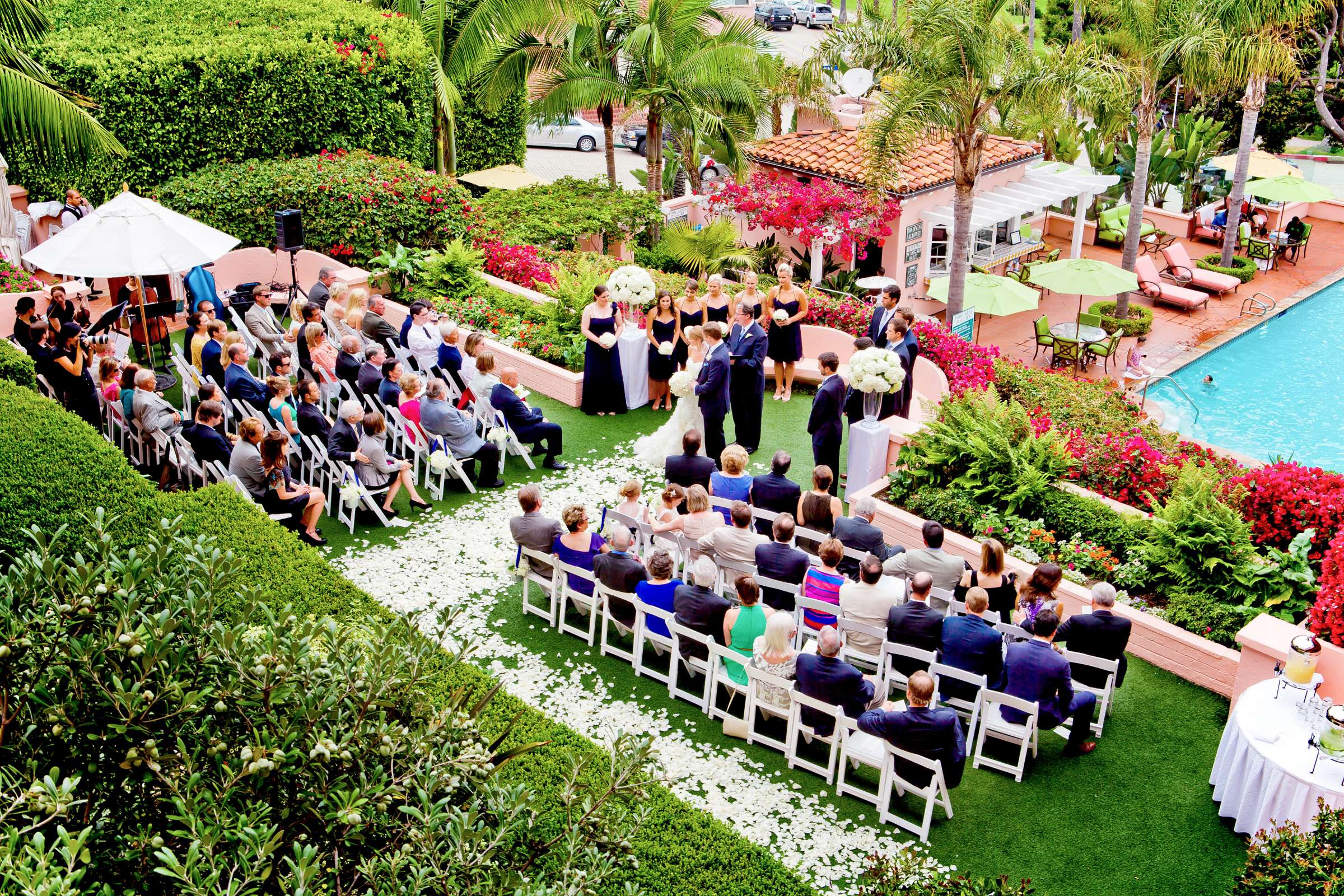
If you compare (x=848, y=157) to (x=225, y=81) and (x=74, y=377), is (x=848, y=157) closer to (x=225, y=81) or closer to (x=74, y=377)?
(x=225, y=81)

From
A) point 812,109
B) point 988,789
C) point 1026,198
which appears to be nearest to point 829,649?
point 988,789

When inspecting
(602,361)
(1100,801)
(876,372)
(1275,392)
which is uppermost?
(876,372)

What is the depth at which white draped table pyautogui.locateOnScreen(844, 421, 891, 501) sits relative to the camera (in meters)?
12.6

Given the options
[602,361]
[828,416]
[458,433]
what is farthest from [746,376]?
[458,433]

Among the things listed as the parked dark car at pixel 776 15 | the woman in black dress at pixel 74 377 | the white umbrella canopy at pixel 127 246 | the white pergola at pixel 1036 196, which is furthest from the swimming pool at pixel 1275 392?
the parked dark car at pixel 776 15

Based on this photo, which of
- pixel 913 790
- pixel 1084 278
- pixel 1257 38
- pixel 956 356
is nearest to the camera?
pixel 913 790

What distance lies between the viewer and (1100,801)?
8.61m

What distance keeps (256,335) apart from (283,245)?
262 centimetres

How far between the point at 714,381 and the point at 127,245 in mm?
6905

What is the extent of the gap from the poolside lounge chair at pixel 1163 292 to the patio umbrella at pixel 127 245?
16900 mm

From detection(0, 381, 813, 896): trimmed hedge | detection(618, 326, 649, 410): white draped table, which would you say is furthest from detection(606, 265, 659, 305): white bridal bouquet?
detection(0, 381, 813, 896): trimmed hedge

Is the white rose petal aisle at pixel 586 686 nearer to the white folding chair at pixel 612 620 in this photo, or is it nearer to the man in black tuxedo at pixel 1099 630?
the white folding chair at pixel 612 620

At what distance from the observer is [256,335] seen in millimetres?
14539

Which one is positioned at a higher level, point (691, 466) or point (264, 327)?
point (264, 327)
